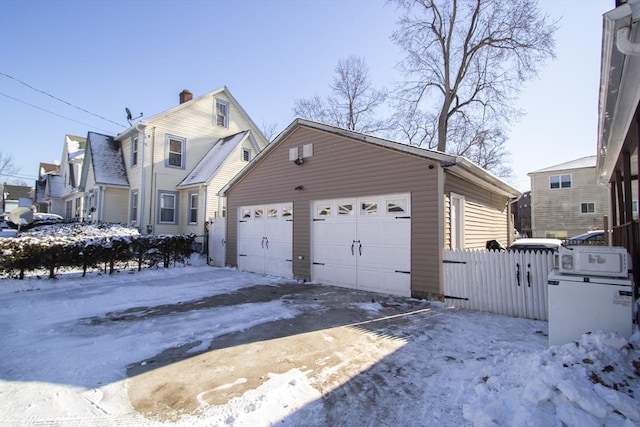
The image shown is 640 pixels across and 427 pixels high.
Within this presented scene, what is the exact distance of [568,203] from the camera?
80.3ft

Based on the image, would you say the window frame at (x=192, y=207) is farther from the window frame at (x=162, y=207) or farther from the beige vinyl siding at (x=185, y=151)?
the window frame at (x=162, y=207)

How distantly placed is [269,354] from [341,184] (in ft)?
17.9

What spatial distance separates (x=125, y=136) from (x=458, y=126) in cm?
2047

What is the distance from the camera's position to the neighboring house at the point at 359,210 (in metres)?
7.07

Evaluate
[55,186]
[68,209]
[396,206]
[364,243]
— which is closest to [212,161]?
[364,243]

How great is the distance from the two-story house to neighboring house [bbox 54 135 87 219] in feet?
11.6

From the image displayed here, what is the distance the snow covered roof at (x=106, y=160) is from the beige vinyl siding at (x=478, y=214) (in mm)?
15683

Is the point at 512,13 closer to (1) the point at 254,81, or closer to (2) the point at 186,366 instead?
(1) the point at 254,81

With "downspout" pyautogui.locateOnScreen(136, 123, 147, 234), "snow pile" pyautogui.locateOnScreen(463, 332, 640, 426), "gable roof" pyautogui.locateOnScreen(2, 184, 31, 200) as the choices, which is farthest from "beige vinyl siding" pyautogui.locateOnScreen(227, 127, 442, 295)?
"gable roof" pyautogui.locateOnScreen(2, 184, 31, 200)

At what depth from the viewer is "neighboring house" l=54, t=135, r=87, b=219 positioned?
20.4 metres

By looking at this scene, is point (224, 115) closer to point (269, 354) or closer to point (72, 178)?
point (72, 178)

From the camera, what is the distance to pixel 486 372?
3.27 m

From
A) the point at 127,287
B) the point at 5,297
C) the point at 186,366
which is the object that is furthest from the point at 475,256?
the point at 5,297

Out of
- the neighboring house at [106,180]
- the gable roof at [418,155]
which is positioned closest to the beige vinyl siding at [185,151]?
the neighboring house at [106,180]
